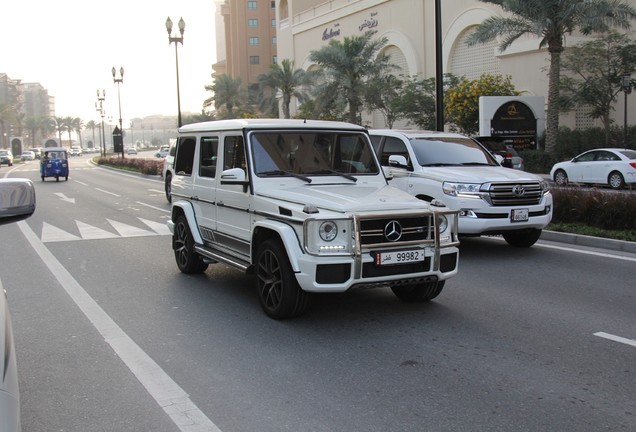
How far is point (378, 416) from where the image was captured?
417 cm

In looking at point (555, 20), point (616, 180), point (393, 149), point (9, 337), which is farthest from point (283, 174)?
point (555, 20)

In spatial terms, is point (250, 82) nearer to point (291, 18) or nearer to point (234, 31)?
point (234, 31)

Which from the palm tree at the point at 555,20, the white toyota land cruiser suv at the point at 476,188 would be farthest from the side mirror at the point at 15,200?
the palm tree at the point at 555,20

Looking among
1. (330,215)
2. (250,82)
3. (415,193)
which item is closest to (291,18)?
(250,82)

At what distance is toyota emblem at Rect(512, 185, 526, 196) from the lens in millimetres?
9930

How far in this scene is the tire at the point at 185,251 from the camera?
869 cm

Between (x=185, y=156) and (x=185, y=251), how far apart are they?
1.30 meters

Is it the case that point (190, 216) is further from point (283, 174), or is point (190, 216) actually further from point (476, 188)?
point (476, 188)

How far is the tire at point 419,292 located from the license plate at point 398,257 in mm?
727

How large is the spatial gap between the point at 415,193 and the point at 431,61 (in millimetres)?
35852

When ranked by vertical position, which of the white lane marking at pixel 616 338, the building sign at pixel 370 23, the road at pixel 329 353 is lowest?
the white lane marking at pixel 616 338

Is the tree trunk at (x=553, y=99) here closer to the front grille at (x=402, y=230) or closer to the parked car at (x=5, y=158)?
the front grille at (x=402, y=230)

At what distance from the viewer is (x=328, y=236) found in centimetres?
595

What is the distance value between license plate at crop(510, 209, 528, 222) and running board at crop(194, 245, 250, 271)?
184 inches
